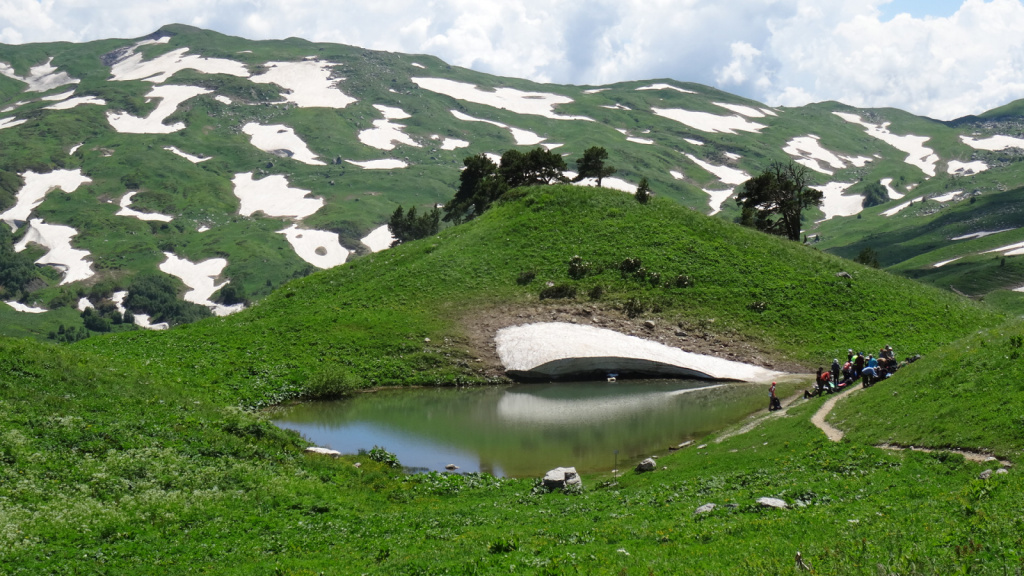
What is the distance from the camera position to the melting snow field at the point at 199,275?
172 meters

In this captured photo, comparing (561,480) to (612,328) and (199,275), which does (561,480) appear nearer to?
(612,328)

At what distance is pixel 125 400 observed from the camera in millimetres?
27312

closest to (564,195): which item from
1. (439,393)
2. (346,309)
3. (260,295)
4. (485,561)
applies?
(346,309)

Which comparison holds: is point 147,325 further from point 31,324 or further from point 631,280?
point 631,280

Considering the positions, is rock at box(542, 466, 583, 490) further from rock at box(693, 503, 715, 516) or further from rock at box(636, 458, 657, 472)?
rock at box(693, 503, 715, 516)

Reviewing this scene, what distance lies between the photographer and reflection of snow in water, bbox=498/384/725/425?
39.3 m

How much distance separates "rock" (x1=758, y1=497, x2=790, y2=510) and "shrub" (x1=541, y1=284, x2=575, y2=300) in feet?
140

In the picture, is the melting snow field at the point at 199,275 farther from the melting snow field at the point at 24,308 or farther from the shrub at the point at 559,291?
the shrub at the point at 559,291

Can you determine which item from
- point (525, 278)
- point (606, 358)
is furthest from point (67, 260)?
point (606, 358)

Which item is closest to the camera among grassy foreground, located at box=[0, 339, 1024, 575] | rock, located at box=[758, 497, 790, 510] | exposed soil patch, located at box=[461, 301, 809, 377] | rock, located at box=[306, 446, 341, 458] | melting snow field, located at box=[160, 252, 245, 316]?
grassy foreground, located at box=[0, 339, 1024, 575]

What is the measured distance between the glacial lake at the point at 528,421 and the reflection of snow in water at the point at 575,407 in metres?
0.06

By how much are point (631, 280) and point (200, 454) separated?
4454 cm

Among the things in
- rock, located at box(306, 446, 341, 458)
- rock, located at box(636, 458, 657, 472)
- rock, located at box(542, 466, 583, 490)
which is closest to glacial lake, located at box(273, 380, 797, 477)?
rock, located at box(636, 458, 657, 472)

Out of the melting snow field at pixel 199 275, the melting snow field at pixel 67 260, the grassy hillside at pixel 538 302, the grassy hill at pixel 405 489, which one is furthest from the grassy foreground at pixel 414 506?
the melting snow field at pixel 67 260
